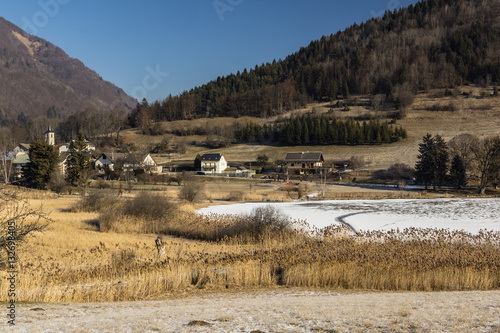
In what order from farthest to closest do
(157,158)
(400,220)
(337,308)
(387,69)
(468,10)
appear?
1. (468,10)
2. (387,69)
3. (157,158)
4. (400,220)
5. (337,308)

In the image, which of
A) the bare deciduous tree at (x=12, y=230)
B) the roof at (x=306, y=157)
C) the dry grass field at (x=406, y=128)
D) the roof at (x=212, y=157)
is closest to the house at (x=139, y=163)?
the roof at (x=212, y=157)

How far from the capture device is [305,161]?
85375 mm

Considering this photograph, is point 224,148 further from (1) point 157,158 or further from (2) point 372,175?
(2) point 372,175

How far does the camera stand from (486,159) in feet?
177

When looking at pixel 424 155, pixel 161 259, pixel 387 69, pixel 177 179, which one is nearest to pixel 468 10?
pixel 387 69

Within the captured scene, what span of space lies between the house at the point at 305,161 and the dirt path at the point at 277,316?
75.9m

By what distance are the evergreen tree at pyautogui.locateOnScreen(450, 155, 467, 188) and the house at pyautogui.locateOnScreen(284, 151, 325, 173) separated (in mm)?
29862

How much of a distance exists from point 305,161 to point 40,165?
5174cm

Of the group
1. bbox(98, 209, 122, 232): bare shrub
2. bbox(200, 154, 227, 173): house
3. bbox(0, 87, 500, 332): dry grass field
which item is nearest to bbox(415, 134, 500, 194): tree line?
bbox(0, 87, 500, 332): dry grass field

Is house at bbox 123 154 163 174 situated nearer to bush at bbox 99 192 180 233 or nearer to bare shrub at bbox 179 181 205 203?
bare shrub at bbox 179 181 205 203

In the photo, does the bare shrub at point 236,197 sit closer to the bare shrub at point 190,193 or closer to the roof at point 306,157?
the bare shrub at point 190,193

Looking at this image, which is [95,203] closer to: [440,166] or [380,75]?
[440,166]

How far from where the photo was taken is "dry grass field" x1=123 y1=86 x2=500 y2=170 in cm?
8700

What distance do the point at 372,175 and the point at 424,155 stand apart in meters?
11.8
